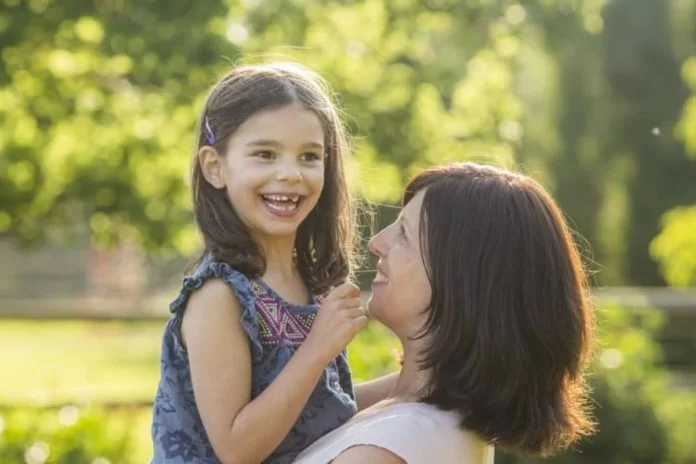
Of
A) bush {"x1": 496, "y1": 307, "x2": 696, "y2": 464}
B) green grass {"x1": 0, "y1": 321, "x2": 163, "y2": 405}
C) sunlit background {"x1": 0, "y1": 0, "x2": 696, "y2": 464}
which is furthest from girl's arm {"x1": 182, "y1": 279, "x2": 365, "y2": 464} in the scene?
green grass {"x1": 0, "y1": 321, "x2": 163, "y2": 405}

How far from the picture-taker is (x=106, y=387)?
1684 centimetres

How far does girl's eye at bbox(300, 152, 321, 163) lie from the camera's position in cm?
270

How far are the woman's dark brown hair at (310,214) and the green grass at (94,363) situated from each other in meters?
4.46

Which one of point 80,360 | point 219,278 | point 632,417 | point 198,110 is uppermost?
point 219,278

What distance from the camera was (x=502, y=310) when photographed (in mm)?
2531

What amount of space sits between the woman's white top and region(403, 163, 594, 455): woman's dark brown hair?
3cm

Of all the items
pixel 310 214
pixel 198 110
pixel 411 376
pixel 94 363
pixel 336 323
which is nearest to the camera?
pixel 336 323

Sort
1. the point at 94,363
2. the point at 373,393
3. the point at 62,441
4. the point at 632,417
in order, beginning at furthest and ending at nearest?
the point at 94,363
the point at 632,417
the point at 62,441
the point at 373,393

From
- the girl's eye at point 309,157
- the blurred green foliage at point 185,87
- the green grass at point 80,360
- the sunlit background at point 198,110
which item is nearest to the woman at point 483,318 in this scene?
the girl's eye at point 309,157

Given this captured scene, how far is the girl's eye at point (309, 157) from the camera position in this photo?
8.86ft

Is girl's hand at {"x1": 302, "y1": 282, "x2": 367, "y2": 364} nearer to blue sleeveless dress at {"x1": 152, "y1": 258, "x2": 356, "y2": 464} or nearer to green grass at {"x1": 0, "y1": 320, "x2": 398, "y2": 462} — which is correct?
blue sleeveless dress at {"x1": 152, "y1": 258, "x2": 356, "y2": 464}

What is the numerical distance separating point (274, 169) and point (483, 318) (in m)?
0.49

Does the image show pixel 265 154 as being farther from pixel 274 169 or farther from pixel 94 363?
pixel 94 363

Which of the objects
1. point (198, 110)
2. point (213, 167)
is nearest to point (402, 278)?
point (213, 167)
